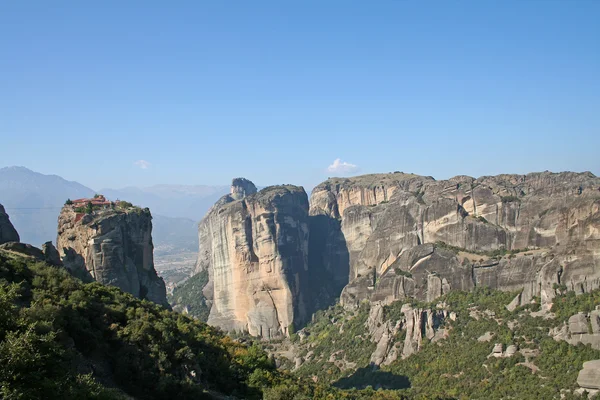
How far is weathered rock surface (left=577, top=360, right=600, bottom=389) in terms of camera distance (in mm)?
31219

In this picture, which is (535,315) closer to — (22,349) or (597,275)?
(597,275)

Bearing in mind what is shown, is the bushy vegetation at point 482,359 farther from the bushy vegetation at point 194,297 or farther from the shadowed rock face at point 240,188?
the shadowed rock face at point 240,188

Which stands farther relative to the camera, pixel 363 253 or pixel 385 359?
pixel 363 253

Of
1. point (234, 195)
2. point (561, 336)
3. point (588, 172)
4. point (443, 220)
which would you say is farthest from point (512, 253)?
point (234, 195)

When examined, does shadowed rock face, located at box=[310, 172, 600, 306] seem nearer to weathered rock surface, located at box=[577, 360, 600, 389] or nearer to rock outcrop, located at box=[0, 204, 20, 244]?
weathered rock surface, located at box=[577, 360, 600, 389]

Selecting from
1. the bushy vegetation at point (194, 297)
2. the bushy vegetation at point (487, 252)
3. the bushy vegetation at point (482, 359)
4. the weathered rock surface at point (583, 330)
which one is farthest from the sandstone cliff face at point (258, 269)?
the weathered rock surface at point (583, 330)

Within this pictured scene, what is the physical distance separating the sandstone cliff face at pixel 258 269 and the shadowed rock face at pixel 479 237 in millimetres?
6938

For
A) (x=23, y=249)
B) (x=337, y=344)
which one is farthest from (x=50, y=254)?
(x=337, y=344)

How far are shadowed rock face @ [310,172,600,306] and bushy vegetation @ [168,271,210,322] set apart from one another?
2195cm

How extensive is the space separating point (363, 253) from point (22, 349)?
55125mm

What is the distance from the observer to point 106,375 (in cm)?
1867

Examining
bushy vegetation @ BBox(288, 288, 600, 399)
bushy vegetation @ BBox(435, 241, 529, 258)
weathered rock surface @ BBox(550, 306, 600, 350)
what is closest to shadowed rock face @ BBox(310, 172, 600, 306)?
bushy vegetation @ BBox(435, 241, 529, 258)

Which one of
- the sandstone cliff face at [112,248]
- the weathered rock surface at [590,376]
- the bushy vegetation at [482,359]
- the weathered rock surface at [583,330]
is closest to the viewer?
the weathered rock surface at [590,376]

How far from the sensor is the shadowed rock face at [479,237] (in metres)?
44.0
